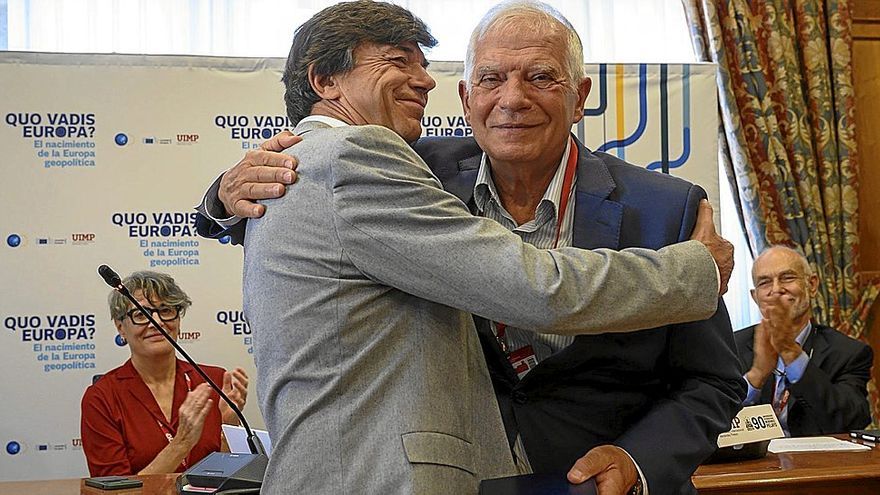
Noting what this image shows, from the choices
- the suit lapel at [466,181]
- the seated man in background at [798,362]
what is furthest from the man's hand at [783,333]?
the suit lapel at [466,181]

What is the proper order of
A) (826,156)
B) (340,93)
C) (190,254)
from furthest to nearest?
(826,156)
(190,254)
(340,93)

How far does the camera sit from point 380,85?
5.82ft

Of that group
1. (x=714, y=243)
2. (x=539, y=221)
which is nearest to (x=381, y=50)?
(x=539, y=221)

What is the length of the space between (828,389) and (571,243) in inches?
116

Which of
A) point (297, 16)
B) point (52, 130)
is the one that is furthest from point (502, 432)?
point (297, 16)

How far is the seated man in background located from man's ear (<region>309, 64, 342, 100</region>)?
3.14m

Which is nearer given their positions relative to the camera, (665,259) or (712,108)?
(665,259)

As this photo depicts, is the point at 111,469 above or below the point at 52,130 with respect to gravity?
below

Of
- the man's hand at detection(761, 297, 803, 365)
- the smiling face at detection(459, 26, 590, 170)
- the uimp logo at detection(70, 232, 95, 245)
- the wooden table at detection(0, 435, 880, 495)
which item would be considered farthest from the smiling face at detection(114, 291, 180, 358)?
the smiling face at detection(459, 26, 590, 170)

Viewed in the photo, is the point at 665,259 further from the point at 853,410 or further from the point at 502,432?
the point at 853,410

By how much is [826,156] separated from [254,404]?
323cm

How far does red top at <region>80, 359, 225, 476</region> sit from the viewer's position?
13.4ft

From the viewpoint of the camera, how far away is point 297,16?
537cm

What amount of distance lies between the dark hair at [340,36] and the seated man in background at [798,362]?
123 inches
